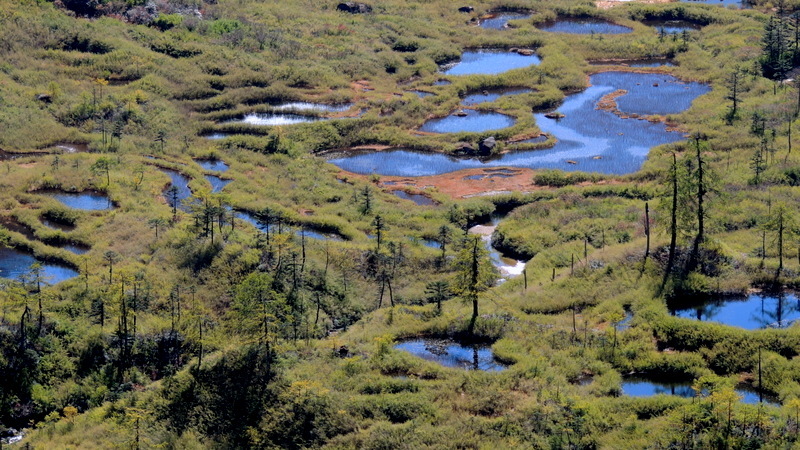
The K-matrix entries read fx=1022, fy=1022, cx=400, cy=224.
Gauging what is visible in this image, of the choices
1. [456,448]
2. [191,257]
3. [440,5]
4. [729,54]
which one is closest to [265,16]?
[440,5]

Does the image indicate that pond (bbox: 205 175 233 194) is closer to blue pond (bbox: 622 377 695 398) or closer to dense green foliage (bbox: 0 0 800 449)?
dense green foliage (bbox: 0 0 800 449)

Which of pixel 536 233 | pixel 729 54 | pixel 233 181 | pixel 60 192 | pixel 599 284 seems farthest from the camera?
pixel 729 54

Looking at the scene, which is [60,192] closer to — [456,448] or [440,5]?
[456,448]

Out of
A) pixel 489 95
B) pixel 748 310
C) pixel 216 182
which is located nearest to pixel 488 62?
pixel 489 95

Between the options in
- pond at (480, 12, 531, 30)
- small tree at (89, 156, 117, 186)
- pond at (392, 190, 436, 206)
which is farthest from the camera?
pond at (480, 12, 531, 30)


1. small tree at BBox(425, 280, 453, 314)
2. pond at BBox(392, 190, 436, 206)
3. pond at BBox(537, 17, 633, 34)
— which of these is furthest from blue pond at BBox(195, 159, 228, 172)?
pond at BBox(537, 17, 633, 34)

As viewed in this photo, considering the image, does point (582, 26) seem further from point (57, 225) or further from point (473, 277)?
point (473, 277)

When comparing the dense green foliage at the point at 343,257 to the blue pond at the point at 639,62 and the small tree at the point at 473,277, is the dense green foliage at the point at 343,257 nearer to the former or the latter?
the small tree at the point at 473,277
